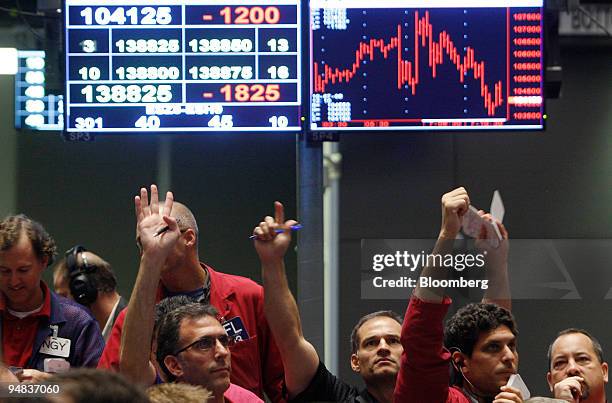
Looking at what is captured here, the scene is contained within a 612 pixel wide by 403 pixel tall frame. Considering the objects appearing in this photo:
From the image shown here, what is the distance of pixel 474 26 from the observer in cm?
541

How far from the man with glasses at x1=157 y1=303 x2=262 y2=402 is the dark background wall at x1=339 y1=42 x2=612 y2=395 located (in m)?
Answer: 3.31

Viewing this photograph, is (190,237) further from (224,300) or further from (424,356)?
(424,356)

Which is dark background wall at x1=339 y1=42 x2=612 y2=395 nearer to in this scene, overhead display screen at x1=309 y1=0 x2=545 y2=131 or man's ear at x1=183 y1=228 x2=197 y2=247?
overhead display screen at x1=309 y1=0 x2=545 y2=131

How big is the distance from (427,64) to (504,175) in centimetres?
151

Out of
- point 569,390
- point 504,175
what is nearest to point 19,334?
point 569,390

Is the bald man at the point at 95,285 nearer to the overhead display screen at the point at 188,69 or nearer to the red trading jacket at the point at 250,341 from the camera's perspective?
the overhead display screen at the point at 188,69

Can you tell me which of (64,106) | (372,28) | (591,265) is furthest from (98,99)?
(591,265)

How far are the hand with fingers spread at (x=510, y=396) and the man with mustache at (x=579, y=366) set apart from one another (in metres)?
0.57

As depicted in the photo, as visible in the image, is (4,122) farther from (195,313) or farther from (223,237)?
(195,313)

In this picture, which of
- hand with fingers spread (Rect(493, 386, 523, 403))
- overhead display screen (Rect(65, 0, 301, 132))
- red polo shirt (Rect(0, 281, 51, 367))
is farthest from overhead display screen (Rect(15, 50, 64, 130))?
hand with fingers spread (Rect(493, 386, 523, 403))

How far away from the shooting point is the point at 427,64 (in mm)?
5398

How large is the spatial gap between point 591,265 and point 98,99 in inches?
115

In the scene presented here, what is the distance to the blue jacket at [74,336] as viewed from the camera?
3830 millimetres

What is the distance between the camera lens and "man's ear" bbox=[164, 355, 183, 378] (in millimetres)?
3279
